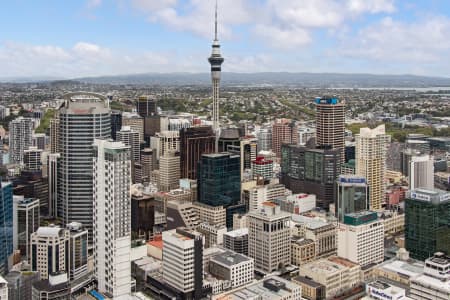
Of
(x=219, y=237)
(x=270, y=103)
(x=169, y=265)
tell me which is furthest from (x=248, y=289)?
(x=270, y=103)

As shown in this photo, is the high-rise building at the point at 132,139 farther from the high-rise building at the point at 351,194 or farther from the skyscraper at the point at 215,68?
the high-rise building at the point at 351,194

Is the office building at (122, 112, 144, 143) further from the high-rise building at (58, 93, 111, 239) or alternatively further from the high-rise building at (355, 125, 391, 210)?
the high-rise building at (355, 125, 391, 210)

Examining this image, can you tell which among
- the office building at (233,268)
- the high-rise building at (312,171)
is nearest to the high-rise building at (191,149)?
the high-rise building at (312,171)

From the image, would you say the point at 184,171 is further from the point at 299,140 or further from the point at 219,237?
the point at 299,140

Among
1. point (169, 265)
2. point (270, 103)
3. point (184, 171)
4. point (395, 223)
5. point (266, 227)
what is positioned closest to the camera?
point (169, 265)

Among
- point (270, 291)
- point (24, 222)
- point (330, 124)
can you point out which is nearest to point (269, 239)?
point (270, 291)

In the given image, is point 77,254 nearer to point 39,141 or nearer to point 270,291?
point 270,291
